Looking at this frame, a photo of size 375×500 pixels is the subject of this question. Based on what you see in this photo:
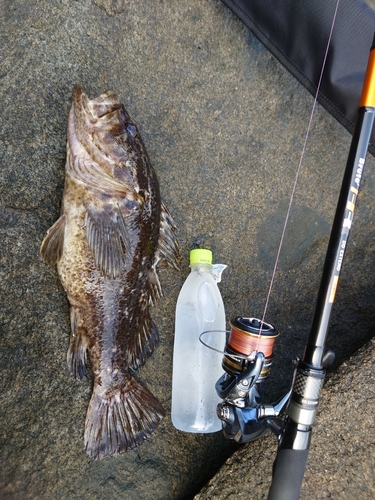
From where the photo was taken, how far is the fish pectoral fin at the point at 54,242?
2125 millimetres

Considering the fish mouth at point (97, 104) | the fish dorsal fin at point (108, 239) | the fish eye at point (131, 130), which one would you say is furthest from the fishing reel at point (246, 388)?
the fish mouth at point (97, 104)

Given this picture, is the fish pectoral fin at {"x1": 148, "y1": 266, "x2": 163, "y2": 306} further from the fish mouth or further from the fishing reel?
the fish mouth

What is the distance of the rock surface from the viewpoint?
2.22 meters

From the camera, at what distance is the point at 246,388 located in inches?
75.5

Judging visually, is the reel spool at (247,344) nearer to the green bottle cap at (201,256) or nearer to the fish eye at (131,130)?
the green bottle cap at (201,256)

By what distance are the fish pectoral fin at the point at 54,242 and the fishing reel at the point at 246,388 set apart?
0.99m

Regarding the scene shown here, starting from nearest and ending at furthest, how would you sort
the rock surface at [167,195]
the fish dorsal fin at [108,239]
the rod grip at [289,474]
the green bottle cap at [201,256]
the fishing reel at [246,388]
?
the rod grip at [289,474]
the fishing reel at [246,388]
the fish dorsal fin at [108,239]
the rock surface at [167,195]
the green bottle cap at [201,256]

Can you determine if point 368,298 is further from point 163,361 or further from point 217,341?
point 163,361

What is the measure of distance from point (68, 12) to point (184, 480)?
2.86 m

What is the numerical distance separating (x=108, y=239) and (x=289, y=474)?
1.35m

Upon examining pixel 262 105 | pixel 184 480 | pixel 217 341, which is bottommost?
pixel 184 480

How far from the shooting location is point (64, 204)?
7.10ft

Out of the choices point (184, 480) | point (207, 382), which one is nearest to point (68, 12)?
point (207, 382)

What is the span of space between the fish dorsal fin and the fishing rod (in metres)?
0.69
